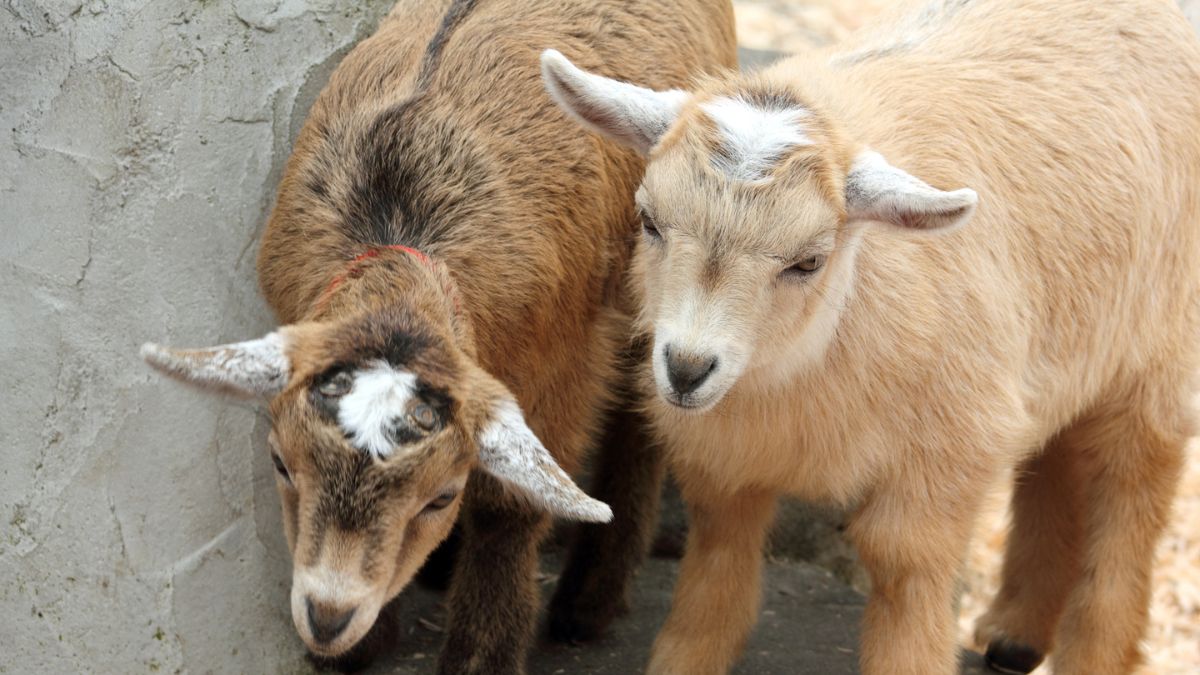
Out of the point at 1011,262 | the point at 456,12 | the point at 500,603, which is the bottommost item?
the point at 500,603

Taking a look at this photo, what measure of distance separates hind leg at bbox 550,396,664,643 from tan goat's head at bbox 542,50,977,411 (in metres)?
2.00

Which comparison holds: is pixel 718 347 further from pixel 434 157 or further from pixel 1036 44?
pixel 1036 44

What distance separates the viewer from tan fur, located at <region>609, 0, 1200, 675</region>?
5.09 metres

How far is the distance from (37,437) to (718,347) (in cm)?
275

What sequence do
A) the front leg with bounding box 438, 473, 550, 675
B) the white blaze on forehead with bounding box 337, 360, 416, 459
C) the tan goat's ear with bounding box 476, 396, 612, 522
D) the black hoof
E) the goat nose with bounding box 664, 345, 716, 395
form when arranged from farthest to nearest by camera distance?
the black hoof
the front leg with bounding box 438, 473, 550, 675
the tan goat's ear with bounding box 476, 396, 612, 522
the goat nose with bounding box 664, 345, 716, 395
the white blaze on forehead with bounding box 337, 360, 416, 459

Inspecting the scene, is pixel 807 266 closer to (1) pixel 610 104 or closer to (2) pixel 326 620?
(1) pixel 610 104

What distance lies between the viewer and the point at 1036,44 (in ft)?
20.3

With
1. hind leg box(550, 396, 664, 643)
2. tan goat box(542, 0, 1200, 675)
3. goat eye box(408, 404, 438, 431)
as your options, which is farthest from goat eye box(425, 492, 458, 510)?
hind leg box(550, 396, 664, 643)

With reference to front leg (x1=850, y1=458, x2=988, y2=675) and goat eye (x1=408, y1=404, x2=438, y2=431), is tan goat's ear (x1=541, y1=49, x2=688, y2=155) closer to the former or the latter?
goat eye (x1=408, y1=404, x2=438, y2=431)

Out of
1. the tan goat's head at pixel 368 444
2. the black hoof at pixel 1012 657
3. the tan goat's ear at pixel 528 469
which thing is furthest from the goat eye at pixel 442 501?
the black hoof at pixel 1012 657

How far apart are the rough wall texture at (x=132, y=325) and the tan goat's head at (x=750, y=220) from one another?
73.2 inches

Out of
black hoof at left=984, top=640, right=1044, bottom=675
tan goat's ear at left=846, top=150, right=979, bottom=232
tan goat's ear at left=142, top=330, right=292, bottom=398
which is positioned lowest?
black hoof at left=984, top=640, right=1044, bottom=675

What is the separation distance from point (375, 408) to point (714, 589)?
84.4 inches

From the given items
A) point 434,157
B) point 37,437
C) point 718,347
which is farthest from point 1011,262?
point 37,437
